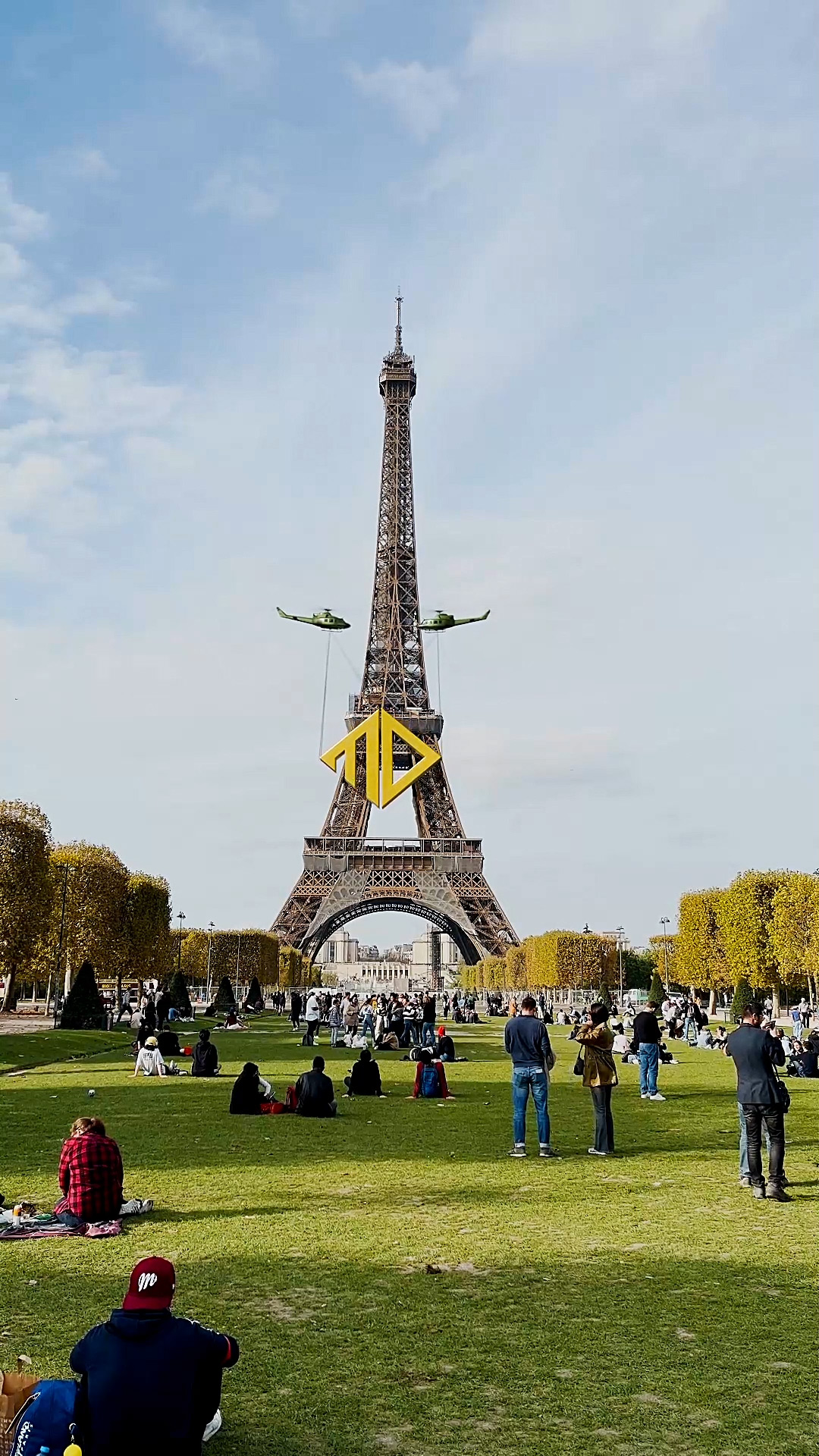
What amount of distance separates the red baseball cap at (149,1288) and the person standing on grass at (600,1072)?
9.15m

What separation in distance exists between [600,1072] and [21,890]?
32681 mm

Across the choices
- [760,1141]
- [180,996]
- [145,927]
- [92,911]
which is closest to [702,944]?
[180,996]

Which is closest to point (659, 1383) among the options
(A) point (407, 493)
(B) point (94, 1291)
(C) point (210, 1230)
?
(B) point (94, 1291)

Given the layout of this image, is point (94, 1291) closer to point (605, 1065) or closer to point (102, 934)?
point (605, 1065)

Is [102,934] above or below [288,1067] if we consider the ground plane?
above

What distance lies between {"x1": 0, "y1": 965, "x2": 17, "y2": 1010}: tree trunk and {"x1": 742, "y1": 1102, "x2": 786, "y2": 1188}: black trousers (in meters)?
35.7

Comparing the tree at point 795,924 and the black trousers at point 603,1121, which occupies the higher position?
the tree at point 795,924

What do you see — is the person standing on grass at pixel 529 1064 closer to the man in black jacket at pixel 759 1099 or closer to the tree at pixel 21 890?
the man in black jacket at pixel 759 1099

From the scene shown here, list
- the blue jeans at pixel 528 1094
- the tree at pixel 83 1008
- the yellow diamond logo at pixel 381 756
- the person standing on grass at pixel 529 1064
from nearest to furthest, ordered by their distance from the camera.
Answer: the person standing on grass at pixel 529 1064 → the blue jeans at pixel 528 1094 → the tree at pixel 83 1008 → the yellow diamond logo at pixel 381 756

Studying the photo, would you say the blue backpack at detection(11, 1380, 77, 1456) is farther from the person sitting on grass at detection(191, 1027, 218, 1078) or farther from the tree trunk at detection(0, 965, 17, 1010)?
the tree trunk at detection(0, 965, 17, 1010)

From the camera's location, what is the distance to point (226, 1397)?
19.1 ft

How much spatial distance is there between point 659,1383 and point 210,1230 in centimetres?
424

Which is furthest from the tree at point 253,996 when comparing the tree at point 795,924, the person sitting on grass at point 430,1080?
the person sitting on grass at point 430,1080

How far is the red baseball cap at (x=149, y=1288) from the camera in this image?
4480 millimetres
